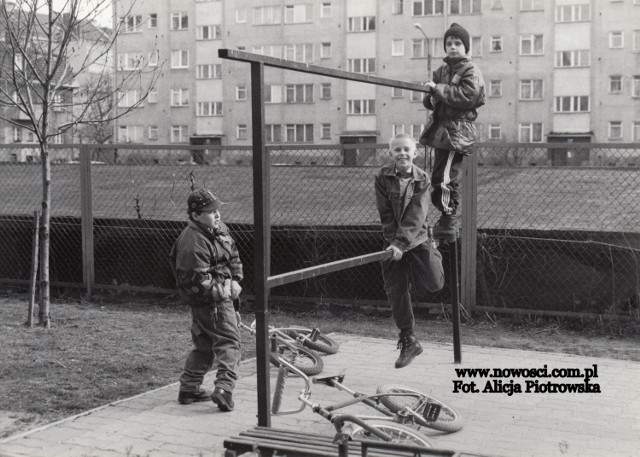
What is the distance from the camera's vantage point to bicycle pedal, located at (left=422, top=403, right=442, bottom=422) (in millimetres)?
5547

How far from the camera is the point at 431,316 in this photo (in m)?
9.99

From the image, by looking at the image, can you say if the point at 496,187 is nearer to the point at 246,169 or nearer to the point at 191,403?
the point at 246,169

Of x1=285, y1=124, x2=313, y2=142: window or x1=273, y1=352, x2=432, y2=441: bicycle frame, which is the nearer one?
x1=273, y1=352, x2=432, y2=441: bicycle frame

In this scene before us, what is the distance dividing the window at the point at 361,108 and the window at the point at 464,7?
8.29 metres

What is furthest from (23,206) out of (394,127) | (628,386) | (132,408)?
(394,127)

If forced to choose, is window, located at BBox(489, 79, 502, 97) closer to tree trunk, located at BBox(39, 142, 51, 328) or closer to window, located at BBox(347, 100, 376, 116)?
window, located at BBox(347, 100, 376, 116)

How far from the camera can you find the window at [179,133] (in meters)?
69.2

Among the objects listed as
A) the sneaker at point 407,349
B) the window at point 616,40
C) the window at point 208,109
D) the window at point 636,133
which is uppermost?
the window at point 616,40

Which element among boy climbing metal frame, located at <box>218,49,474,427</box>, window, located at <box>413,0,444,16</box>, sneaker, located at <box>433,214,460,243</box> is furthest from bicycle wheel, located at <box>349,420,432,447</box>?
window, located at <box>413,0,444,16</box>

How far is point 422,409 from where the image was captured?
5754 mm

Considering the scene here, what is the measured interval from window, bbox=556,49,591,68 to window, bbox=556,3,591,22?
2.13 metres

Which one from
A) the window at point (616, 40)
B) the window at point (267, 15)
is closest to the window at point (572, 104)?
the window at point (616, 40)

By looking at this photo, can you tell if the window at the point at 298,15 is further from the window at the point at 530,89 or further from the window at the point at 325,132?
the window at the point at 530,89

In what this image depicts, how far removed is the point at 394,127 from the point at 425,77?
4.33 m
